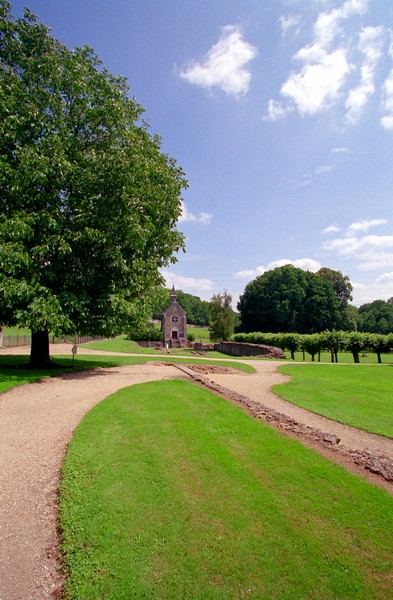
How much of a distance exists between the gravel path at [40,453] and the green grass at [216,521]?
0.96 ft

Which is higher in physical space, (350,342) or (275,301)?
(275,301)

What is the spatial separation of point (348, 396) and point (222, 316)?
1822 inches

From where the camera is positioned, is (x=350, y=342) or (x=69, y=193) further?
(x=350, y=342)

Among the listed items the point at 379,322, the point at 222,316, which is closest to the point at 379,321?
the point at 379,322

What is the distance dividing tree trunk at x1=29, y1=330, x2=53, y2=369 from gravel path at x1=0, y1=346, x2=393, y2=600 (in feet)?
8.59

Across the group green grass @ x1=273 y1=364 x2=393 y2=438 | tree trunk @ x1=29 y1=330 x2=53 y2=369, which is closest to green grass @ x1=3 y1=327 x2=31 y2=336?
tree trunk @ x1=29 y1=330 x2=53 y2=369

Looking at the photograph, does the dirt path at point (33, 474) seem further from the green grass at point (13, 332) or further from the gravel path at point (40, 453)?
the green grass at point (13, 332)

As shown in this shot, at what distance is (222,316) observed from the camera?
60.5m

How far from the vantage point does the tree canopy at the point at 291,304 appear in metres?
75.3

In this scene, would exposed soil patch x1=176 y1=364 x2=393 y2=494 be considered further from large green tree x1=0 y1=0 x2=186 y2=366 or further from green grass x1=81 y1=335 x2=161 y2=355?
green grass x1=81 y1=335 x2=161 y2=355

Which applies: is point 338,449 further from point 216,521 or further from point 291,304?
point 291,304

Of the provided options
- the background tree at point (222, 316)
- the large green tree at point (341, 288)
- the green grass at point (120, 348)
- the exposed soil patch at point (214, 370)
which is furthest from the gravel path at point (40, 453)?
the large green tree at point (341, 288)

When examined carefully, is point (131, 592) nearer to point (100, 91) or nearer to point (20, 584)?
point (20, 584)

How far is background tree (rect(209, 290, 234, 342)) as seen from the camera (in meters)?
60.2
